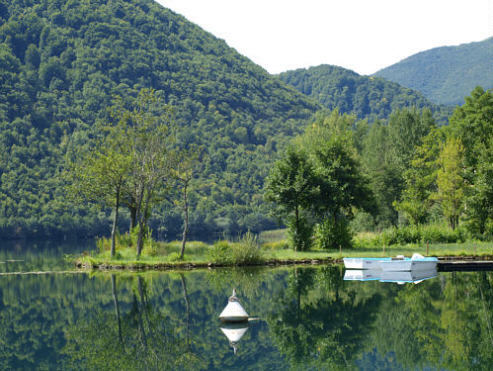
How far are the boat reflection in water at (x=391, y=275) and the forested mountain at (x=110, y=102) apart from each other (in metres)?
57.5

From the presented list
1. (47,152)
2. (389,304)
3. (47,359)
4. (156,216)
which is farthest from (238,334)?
(47,152)

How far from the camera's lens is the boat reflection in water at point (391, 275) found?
99.7 feet

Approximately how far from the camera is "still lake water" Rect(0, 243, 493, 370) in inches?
611

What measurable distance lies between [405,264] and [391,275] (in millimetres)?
965

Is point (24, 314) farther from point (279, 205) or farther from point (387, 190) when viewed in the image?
point (387, 190)

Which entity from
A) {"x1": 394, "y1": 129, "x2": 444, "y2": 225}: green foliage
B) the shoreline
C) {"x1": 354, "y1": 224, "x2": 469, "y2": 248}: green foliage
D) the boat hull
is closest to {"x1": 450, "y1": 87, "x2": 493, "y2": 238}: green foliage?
{"x1": 354, "y1": 224, "x2": 469, "y2": 248}: green foliage

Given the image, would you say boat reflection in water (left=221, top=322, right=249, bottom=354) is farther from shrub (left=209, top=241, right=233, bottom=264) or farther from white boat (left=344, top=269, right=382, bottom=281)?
shrub (left=209, top=241, right=233, bottom=264)

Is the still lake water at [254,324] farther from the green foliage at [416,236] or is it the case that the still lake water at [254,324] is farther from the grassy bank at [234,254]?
the green foliage at [416,236]

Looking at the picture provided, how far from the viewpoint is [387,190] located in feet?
222

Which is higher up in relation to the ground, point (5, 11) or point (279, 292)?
point (5, 11)

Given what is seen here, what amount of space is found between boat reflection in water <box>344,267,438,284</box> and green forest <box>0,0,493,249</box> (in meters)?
10.8

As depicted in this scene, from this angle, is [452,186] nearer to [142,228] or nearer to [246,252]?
[246,252]

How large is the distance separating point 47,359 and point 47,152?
4256 inches

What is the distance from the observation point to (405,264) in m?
31.6
